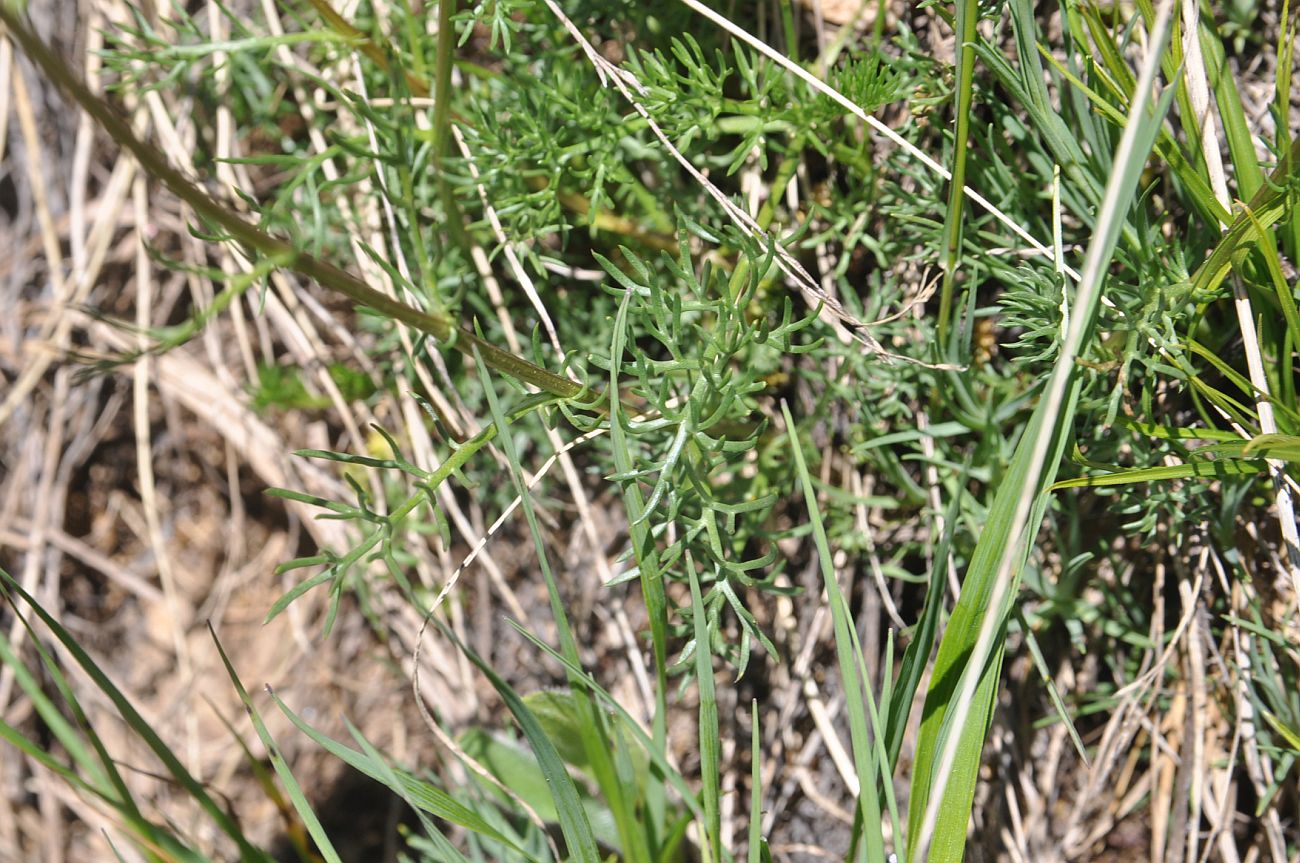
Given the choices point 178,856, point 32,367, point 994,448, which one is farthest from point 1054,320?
point 32,367

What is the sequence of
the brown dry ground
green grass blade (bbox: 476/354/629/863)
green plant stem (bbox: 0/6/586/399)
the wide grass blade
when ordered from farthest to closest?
1. the brown dry ground
2. green grass blade (bbox: 476/354/629/863)
3. the wide grass blade
4. green plant stem (bbox: 0/6/586/399)

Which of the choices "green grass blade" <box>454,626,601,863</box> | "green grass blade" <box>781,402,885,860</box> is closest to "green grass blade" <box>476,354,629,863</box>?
"green grass blade" <box>454,626,601,863</box>

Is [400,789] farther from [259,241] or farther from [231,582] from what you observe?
[231,582]

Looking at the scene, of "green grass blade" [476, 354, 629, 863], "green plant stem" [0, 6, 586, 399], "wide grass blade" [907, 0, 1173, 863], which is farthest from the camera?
"green grass blade" [476, 354, 629, 863]

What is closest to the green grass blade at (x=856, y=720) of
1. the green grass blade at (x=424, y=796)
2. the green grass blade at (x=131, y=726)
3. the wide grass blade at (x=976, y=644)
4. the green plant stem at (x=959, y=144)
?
the wide grass blade at (x=976, y=644)

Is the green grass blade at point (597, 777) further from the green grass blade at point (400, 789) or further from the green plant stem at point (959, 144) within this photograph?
Result: the green plant stem at point (959, 144)

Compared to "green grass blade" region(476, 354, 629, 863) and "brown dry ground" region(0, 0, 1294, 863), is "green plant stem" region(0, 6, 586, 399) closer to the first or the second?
"green grass blade" region(476, 354, 629, 863)

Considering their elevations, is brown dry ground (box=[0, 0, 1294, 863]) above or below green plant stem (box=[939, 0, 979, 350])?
below
